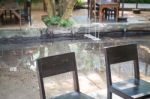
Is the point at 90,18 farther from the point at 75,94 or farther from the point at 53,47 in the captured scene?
the point at 75,94

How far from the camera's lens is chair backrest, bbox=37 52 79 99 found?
2.53 meters

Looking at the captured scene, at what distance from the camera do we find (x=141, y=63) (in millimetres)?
5555

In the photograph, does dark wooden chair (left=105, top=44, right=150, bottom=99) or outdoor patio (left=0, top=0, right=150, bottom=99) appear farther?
outdoor patio (left=0, top=0, right=150, bottom=99)

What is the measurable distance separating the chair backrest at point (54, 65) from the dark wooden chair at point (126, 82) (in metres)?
0.37

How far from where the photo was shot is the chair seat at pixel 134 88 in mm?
2798

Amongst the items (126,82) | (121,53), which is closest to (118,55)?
(121,53)

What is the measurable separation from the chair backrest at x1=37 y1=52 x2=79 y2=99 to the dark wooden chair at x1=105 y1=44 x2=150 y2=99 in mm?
373

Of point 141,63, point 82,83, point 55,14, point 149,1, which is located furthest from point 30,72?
point 149,1

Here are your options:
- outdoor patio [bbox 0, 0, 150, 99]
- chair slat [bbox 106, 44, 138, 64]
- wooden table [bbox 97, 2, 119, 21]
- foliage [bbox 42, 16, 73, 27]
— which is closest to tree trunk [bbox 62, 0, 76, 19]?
foliage [bbox 42, 16, 73, 27]

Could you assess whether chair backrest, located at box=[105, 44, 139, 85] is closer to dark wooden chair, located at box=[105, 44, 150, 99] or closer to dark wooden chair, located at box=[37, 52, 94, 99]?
dark wooden chair, located at box=[105, 44, 150, 99]

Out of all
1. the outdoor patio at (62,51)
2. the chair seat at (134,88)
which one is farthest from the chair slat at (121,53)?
the outdoor patio at (62,51)

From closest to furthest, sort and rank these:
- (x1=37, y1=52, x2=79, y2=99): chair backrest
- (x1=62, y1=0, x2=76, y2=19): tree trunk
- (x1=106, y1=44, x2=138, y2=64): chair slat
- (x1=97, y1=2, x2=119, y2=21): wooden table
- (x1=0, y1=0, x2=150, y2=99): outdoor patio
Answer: (x1=37, y1=52, x2=79, y2=99): chair backrest < (x1=106, y1=44, x2=138, y2=64): chair slat < (x1=0, y1=0, x2=150, y2=99): outdoor patio < (x1=62, y1=0, x2=76, y2=19): tree trunk < (x1=97, y1=2, x2=119, y2=21): wooden table

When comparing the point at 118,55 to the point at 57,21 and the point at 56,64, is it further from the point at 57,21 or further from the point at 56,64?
the point at 57,21

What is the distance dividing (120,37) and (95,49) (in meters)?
1.47
